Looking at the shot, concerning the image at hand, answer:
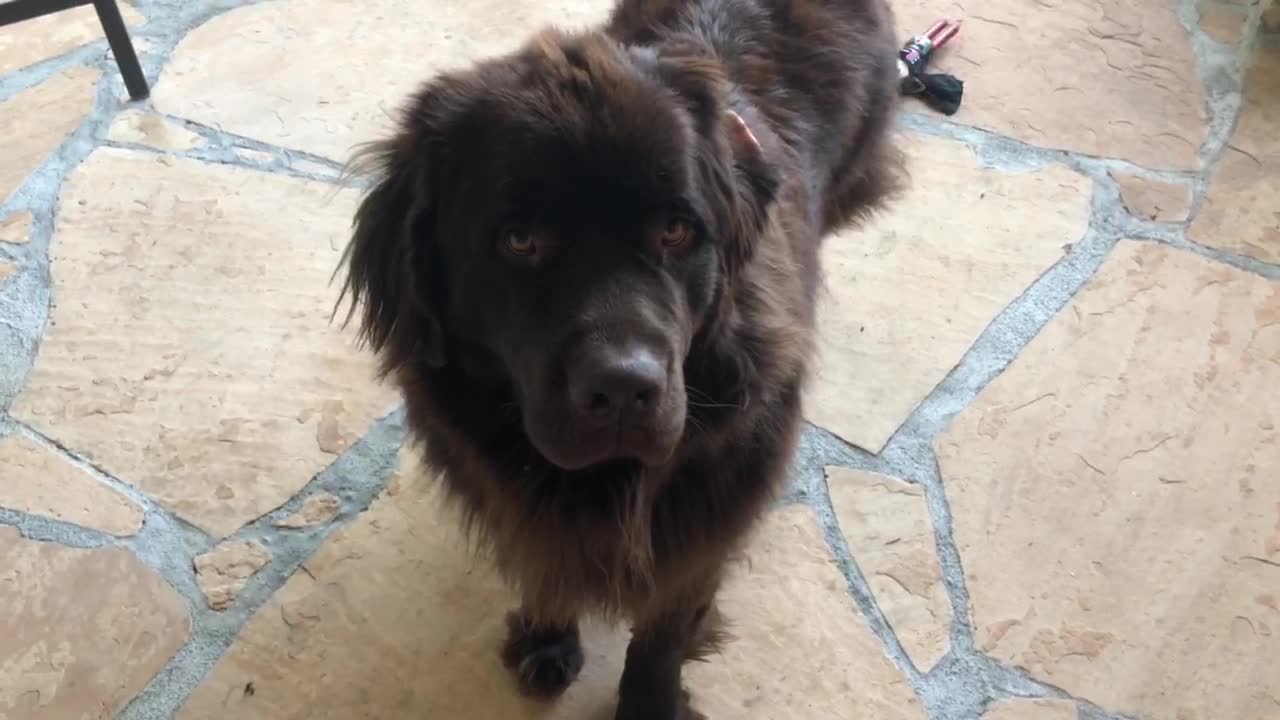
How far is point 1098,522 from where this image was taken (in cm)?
210

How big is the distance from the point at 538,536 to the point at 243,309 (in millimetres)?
→ 1138

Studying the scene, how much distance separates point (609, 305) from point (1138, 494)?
4.46 feet

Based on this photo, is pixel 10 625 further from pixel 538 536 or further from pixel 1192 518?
pixel 1192 518

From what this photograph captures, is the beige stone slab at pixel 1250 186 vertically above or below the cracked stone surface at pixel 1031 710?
above

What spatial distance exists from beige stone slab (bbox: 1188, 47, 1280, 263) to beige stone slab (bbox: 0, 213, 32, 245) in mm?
2669

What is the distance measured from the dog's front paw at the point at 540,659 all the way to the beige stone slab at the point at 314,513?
438mm

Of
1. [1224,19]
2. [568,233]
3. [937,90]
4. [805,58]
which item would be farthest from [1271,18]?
[568,233]

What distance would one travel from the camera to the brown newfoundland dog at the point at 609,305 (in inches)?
50.8

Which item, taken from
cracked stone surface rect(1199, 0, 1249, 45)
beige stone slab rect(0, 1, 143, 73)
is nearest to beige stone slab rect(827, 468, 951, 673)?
cracked stone surface rect(1199, 0, 1249, 45)

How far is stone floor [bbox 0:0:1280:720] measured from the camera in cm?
188

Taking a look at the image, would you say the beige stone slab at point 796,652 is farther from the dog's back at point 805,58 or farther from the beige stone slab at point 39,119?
the beige stone slab at point 39,119

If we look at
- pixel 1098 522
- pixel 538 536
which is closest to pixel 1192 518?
pixel 1098 522

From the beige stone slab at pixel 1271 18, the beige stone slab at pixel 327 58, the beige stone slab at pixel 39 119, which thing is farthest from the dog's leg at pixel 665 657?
the beige stone slab at pixel 1271 18

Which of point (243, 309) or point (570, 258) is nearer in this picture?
point (570, 258)
